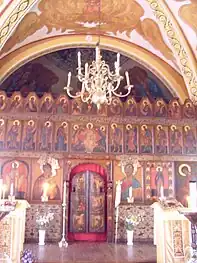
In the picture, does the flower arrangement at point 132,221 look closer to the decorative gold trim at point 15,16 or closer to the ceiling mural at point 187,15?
the ceiling mural at point 187,15

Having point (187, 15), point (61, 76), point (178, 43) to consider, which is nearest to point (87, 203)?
point (61, 76)

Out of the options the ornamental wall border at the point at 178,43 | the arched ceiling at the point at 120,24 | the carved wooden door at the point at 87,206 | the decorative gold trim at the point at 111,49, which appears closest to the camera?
the arched ceiling at the point at 120,24

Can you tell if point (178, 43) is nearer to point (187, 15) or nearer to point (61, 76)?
point (187, 15)

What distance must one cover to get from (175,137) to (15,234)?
6.86 meters

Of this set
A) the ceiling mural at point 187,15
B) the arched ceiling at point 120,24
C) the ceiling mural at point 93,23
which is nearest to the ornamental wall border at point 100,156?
the arched ceiling at point 120,24

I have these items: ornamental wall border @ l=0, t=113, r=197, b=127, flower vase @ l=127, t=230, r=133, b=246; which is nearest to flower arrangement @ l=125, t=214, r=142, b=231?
flower vase @ l=127, t=230, r=133, b=246

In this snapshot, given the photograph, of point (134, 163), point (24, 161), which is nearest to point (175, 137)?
point (134, 163)

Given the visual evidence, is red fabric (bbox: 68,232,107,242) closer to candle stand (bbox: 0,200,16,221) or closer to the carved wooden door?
the carved wooden door

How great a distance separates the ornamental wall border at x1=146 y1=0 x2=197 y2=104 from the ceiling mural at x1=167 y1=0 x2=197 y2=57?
0.45 feet

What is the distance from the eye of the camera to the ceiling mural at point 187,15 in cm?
977

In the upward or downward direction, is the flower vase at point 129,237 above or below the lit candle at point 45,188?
below

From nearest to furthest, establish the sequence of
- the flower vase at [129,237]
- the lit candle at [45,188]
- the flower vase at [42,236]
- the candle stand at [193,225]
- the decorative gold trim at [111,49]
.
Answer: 1. the candle stand at [193,225]
2. the flower vase at [42,236]
3. the flower vase at [129,237]
4. the lit candle at [45,188]
5. the decorative gold trim at [111,49]

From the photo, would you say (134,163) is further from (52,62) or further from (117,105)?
(52,62)

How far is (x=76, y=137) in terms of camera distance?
10.9 m
